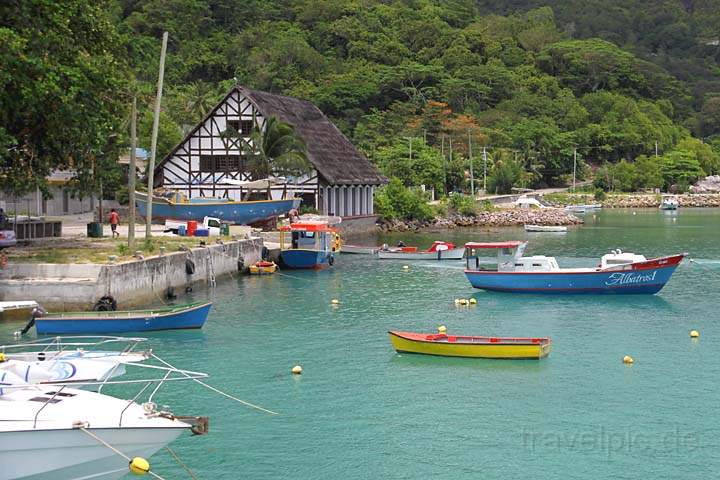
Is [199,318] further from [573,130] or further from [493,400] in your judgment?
[573,130]

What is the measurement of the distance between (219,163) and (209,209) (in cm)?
1216

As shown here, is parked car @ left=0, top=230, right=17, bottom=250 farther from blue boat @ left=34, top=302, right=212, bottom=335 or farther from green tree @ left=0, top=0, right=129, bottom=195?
blue boat @ left=34, top=302, right=212, bottom=335

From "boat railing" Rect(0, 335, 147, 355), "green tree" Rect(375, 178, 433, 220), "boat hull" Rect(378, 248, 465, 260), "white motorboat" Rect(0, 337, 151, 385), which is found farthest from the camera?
"green tree" Rect(375, 178, 433, 220)

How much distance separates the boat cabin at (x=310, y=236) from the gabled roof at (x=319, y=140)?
17.4 metres

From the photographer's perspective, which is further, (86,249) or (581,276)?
(581,276)

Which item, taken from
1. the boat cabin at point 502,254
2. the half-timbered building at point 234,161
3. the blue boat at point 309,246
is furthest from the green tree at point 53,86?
the half-timbered building at point 234,161

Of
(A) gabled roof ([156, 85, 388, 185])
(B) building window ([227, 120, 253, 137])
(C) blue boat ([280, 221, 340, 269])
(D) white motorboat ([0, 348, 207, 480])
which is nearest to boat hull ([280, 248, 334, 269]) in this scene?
(C) blue boat ([280, 221, 340, 269])

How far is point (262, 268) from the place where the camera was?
172 ft

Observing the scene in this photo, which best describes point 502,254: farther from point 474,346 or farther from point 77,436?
point 77,436

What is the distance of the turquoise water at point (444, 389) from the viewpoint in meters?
22.1

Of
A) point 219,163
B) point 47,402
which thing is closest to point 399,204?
Result: point 219,163

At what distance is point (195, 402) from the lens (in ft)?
85.9

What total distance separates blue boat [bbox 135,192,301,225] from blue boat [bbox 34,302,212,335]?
28583 mm

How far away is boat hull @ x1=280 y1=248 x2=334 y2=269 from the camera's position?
54844 mm
